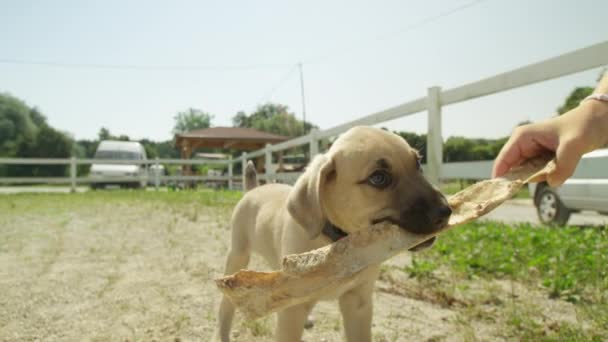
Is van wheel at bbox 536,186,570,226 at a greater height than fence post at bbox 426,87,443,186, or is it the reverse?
fence post at bbox 426,87,443,186

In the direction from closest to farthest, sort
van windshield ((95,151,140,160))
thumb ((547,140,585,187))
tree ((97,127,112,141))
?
thumb ((547,140,585,187)) → van windshield ((95,151,140,160)) → tree ((97,127,112,141))

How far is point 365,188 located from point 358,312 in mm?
727

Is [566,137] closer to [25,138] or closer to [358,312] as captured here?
[358,312]

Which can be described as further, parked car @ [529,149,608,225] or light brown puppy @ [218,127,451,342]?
parked car @ [529,149,608,225]

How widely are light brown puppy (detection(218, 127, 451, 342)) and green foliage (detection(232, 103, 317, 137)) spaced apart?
5429cm

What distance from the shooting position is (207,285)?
13.8ft

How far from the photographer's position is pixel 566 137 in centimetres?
206

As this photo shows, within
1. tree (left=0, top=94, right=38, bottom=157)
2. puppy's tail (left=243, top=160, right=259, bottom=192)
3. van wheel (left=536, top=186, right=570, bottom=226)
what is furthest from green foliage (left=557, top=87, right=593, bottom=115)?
tree (left=0, top=94, right=38, bottom=157)

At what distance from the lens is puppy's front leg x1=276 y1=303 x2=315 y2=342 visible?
2.28 m

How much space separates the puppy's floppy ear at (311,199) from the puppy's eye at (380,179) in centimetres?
26

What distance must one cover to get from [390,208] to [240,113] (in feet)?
192

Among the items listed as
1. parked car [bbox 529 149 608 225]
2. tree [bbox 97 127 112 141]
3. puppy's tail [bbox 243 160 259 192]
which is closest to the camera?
puppy's tail [bbox 243 160 259 192]

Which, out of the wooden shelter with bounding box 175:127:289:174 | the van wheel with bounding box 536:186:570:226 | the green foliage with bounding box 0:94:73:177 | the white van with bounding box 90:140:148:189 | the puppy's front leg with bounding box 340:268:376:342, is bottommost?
the van wheel with bounding box 536:186:570:226

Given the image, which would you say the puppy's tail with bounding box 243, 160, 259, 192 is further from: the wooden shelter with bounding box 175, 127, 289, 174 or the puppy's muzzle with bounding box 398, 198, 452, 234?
the wooden shelter with bounding box 175, 127, 289, 174
